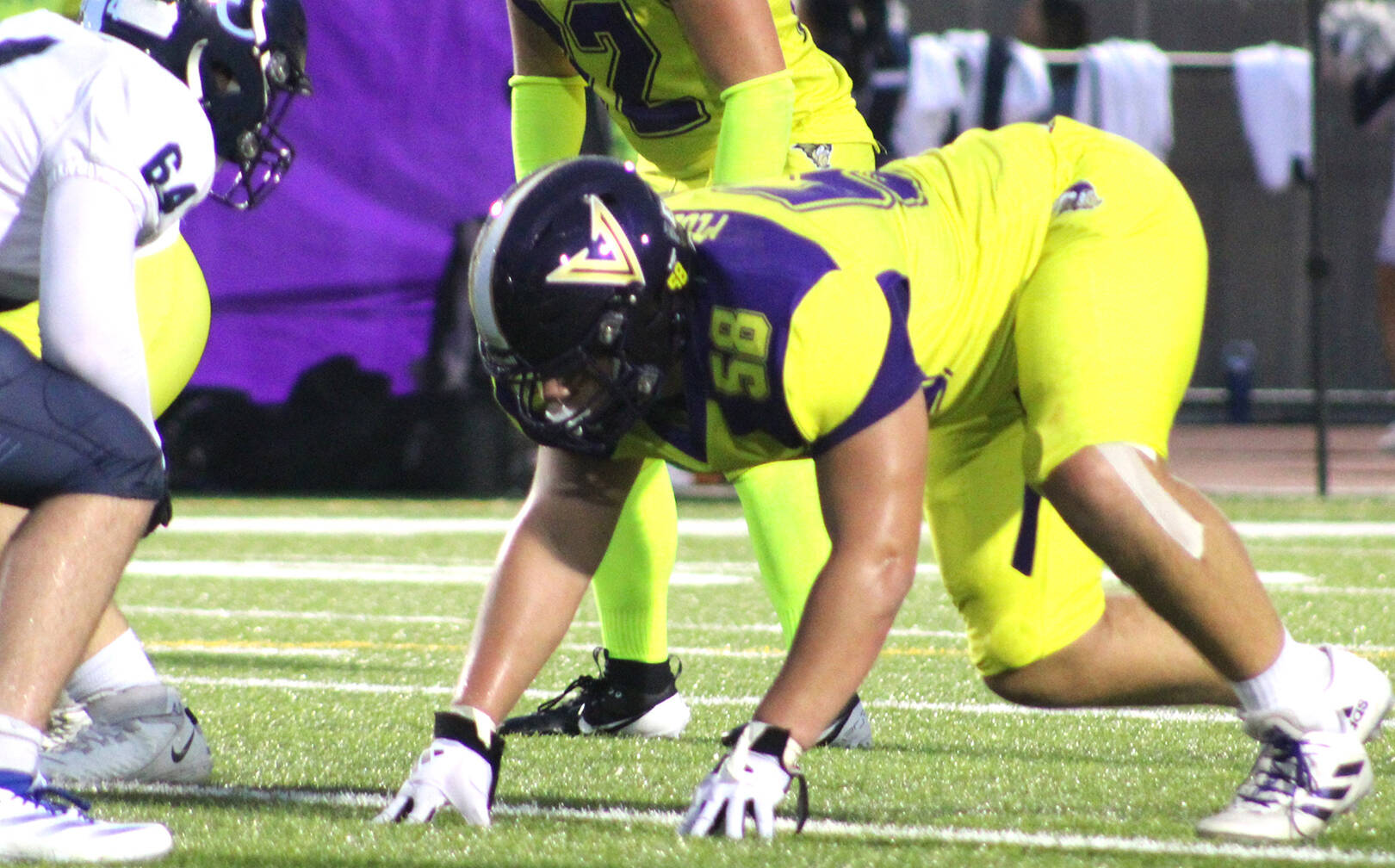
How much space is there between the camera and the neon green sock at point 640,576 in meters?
3.87

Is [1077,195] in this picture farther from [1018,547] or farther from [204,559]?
[204,559]

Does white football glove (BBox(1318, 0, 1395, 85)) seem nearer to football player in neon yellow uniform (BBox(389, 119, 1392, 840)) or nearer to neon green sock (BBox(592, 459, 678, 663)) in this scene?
neon green sock (BBox(592, 459, 678, 663))

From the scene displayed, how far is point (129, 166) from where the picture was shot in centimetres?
265

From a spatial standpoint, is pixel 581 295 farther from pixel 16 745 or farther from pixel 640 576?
pixel 640 576

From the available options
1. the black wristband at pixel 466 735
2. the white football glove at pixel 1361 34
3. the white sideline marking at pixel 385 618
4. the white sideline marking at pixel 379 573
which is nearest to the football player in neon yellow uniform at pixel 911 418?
the black wristband at pixel 466 735

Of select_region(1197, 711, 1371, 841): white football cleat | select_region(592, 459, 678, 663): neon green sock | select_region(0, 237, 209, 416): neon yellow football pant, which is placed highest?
select_region(0, 237, 209, 416): neon yellow football pant

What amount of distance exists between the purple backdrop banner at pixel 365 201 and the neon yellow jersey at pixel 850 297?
6.21m

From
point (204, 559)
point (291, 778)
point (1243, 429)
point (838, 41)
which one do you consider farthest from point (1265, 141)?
point (291, 778)

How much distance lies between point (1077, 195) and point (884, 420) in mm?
637

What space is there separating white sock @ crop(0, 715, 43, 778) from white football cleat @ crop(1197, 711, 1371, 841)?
1.55 meters

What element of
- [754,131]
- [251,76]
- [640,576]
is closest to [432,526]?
[640,576]

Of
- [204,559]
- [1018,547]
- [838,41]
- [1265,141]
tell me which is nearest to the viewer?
[1018,547]

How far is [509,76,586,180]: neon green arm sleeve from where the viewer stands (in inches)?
157

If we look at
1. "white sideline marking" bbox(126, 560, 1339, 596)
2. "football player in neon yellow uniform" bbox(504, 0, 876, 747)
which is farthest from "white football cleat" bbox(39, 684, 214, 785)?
"white sideline marking" bbox(126, 560, 1339, 596)
